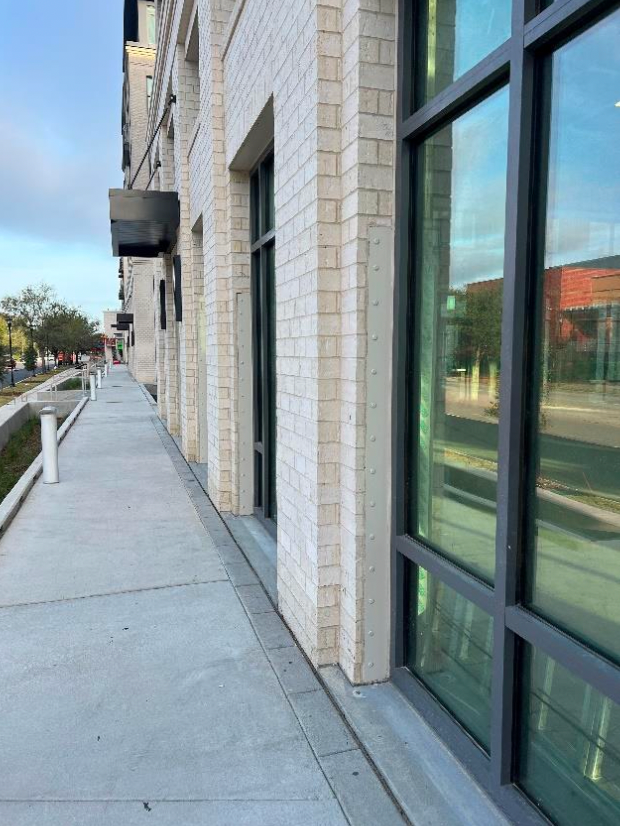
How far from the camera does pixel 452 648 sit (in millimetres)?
2902

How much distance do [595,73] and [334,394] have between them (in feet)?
6.24

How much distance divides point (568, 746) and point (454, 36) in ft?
9.53

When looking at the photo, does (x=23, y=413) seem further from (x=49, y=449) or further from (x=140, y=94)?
(x=140, y=94)

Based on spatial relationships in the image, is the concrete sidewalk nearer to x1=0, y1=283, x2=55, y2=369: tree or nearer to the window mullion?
the window mullion

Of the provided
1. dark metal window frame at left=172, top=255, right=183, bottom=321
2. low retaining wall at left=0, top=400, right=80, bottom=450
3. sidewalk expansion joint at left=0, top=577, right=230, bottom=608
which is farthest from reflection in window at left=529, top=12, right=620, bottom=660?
low retaining wall at left=0, top=400, right=80, bottom=450

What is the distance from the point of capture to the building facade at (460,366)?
6.64 ft

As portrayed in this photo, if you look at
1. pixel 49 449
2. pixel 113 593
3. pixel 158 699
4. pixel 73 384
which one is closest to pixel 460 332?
pixel 158 699

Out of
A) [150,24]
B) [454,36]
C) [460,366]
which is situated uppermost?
[150,24]

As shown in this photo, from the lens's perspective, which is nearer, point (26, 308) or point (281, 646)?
point (281, 646)

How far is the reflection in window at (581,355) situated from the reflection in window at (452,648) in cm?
54

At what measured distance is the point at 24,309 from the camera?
60.2 metres

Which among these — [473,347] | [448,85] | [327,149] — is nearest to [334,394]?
[473,347]

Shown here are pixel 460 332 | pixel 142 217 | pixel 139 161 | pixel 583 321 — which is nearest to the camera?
pixel 583 321

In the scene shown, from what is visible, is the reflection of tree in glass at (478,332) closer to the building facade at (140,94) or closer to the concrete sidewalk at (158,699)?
the concrete sidewalk at (158,699)
